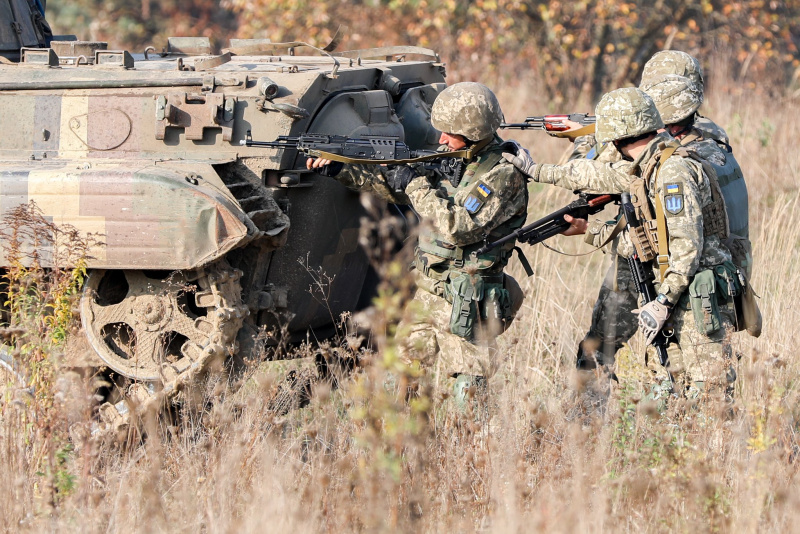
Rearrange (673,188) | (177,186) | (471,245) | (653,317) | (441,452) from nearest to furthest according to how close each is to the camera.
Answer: (441,452) → (177,186) → (673,188) → (653,317) → (471,245)

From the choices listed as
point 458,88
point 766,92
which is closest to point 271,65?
point 458,88

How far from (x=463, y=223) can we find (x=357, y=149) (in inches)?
24.9

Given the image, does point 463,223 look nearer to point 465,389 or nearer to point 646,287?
point 465,389

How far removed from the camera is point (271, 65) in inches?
234

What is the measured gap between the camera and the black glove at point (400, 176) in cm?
539

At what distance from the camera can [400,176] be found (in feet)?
17.7

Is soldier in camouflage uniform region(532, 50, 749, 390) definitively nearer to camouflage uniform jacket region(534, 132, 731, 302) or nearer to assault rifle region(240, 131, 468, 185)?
camouflage uniform jacket region(534, 132, 731, 302)

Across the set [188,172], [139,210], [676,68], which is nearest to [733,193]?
[676,68]

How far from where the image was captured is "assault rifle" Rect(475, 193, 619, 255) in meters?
5.36

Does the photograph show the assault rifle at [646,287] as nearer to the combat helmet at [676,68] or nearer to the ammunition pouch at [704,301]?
the ammunition pouch at [704,301]

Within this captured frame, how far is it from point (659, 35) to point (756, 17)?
4.49 feet

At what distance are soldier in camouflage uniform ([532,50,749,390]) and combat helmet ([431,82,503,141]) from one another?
76 centimetres

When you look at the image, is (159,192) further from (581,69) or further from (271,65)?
(581,69)

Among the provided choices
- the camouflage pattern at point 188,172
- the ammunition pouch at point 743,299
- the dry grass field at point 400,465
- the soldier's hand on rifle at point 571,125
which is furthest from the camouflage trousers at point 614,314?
the camouflage pattern at point 188,172
